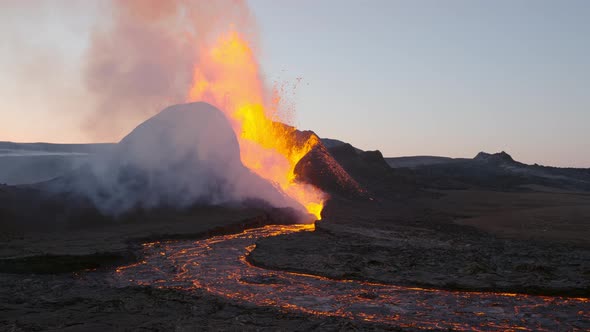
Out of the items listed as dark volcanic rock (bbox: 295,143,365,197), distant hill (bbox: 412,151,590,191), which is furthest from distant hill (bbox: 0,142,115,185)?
distant hill (bbox: 412,151,590,191)

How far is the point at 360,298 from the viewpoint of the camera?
24.9 ft

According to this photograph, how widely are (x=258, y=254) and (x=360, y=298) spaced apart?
3.56 meters

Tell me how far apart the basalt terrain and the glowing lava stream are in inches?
8.7

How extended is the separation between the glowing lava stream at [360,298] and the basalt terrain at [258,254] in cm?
22

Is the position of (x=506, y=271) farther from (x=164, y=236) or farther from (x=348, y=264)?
(x=164, y=236)

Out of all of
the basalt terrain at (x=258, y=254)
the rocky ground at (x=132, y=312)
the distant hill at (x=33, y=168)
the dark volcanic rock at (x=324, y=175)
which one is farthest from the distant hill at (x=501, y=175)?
the rocky ground at (x=132, y=312)

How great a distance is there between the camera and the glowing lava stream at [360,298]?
658 centimetres

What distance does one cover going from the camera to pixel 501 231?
51.6 feet

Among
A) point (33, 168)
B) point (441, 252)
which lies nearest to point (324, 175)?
point (441, 252)

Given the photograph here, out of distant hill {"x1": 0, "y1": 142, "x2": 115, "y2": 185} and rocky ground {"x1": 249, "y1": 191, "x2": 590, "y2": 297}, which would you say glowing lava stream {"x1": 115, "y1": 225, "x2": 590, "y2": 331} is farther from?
distant hill {"x1": 0, "y1": 142, "x2": 115, "y2": 185}

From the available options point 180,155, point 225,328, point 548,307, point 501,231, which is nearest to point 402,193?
point 501,231

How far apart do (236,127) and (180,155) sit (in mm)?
4790

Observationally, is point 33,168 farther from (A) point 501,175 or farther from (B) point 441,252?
(A) point 501,175

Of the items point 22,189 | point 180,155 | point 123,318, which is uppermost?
point 180,155
